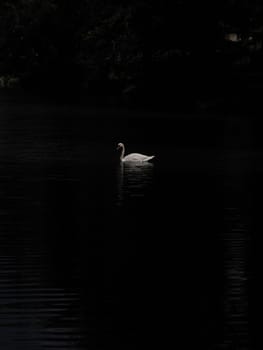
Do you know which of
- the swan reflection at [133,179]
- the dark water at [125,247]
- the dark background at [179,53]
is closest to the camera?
the dark water at [125,247]

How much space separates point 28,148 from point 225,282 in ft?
85.1

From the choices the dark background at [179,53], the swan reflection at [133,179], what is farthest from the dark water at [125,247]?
the dark background at [179,53]

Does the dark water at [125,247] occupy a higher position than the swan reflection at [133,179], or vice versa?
the dark water at [125,247]

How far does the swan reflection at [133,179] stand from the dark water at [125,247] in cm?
6

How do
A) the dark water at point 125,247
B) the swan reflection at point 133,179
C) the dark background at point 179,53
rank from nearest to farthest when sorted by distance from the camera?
the dark water at point 125,247 → the swan reflection at point 133,179 → the dark background at point 179,53

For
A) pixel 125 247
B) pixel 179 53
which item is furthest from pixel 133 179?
pixel 179 53

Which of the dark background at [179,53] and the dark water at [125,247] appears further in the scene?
the dark background at [179,53]

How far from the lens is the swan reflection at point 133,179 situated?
32.1 m

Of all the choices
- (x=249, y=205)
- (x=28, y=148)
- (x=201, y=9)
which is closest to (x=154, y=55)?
(x=201, y=9)

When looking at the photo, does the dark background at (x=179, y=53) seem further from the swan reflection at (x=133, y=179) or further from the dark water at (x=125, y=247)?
the swan reflection at (x=133, y=179)

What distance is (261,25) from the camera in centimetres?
8069

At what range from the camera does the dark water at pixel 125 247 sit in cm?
1731

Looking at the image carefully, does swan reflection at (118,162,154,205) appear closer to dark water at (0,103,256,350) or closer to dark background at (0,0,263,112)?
dark water at (0,103,256,350)

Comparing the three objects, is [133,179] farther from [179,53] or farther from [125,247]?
[179,53]
